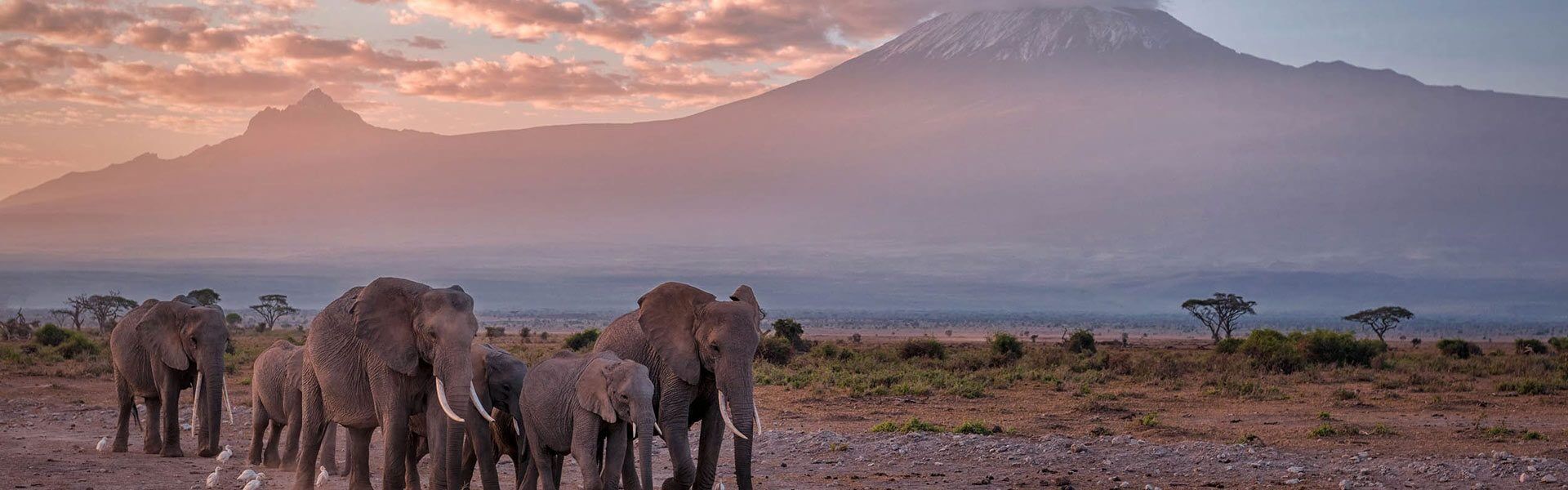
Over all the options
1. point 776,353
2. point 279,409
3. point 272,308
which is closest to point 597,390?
point 279,409

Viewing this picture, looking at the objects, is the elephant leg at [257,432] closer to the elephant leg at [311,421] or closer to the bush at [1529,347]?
the elephant leg at [311,421]

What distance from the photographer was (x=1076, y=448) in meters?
18.2

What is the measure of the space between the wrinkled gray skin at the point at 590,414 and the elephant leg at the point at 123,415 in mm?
7931

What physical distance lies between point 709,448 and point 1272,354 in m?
29.9

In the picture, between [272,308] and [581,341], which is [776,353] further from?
[272,308]

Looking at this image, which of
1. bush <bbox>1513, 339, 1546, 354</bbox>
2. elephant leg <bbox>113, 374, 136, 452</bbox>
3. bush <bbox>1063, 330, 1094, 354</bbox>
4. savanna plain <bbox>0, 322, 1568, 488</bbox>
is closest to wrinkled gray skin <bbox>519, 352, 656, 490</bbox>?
savanna plain <bbox>0, 322, 1568, 488</bbox>

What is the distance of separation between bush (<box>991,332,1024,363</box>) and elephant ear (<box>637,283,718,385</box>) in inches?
1214

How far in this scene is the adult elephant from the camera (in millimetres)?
13078

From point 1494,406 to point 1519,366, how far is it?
1360cm

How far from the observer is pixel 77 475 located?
53.2 ft

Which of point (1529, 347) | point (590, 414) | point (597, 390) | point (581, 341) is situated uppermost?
point (597, 390)

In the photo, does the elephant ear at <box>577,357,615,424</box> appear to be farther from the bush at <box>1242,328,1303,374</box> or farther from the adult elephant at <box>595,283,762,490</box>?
the bush at <box>1242,328,1303,374</box>

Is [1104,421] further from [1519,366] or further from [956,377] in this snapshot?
[1519,366]

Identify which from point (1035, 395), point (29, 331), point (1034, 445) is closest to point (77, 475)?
point (1034, 445)
